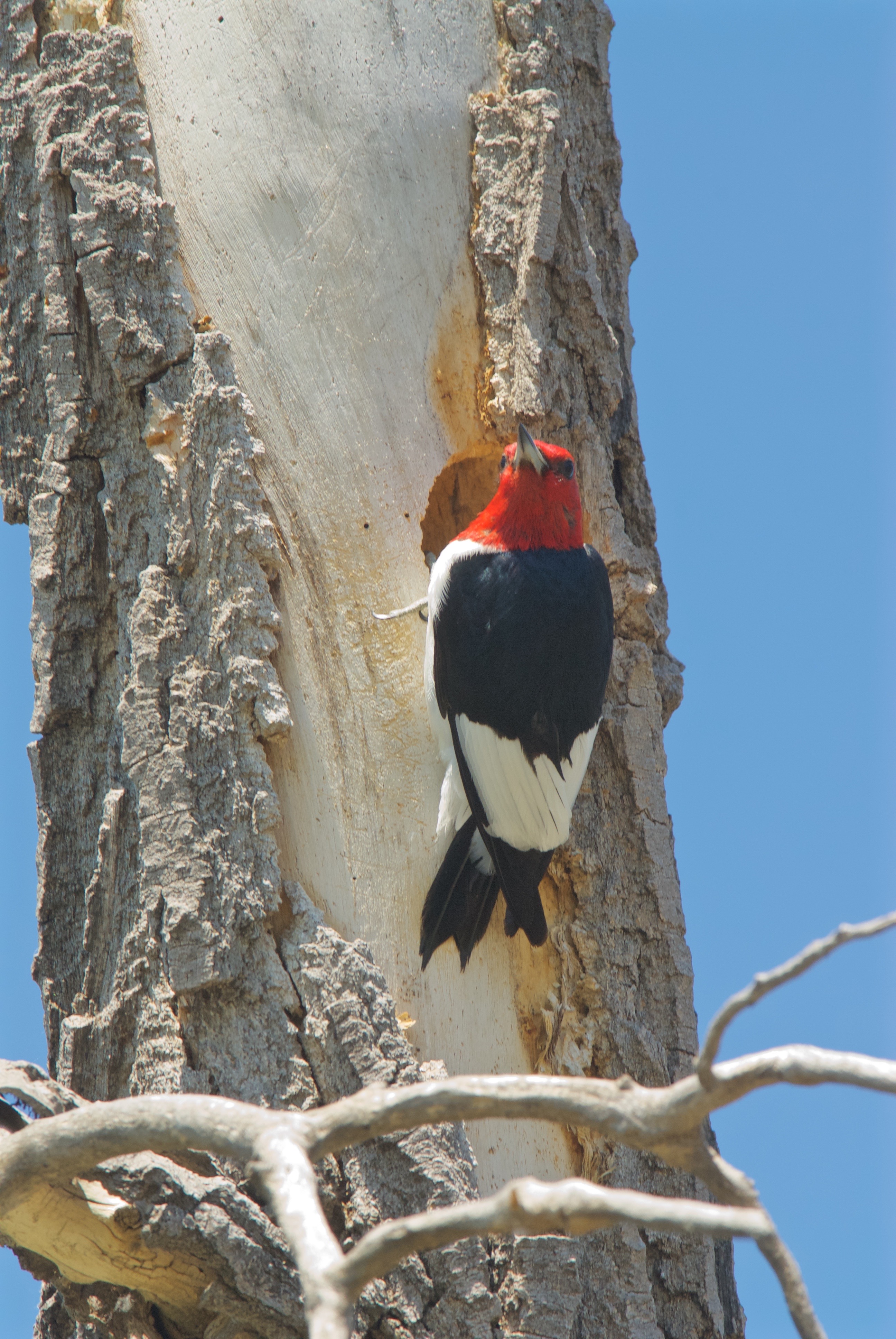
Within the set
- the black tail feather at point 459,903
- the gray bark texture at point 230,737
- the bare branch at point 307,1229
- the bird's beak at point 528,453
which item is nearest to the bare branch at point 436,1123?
the bare branch at point 307,1229

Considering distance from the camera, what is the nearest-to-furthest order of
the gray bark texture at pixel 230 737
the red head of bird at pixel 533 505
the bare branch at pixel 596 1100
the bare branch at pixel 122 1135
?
1. the bare branch at pixel 596 1100
2. the bare branch at pixel 122 1135
3. the gray bark texture at pixel 230 737
4. the red head of bird at pixel 533 505

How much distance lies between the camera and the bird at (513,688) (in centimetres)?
246

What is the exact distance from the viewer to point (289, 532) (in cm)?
252

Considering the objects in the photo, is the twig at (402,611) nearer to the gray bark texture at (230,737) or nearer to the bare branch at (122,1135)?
the gray bark texture at (230,737)

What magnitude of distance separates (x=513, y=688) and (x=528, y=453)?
0.51 meters

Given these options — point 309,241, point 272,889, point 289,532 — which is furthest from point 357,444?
point 272,889

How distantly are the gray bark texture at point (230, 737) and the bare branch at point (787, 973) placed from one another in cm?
107

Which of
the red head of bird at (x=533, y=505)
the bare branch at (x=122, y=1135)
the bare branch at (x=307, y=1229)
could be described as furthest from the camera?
the red head of bird at (x=533, y=505)

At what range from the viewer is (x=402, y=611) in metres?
2.62

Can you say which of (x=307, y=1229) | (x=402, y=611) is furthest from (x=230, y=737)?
(x=307, y=1229)

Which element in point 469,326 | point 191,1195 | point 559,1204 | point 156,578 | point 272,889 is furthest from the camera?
point 469,326

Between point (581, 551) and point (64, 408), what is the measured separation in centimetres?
118

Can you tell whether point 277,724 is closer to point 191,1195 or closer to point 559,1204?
point 191,1195

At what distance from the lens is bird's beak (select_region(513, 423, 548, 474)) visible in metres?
2.55
